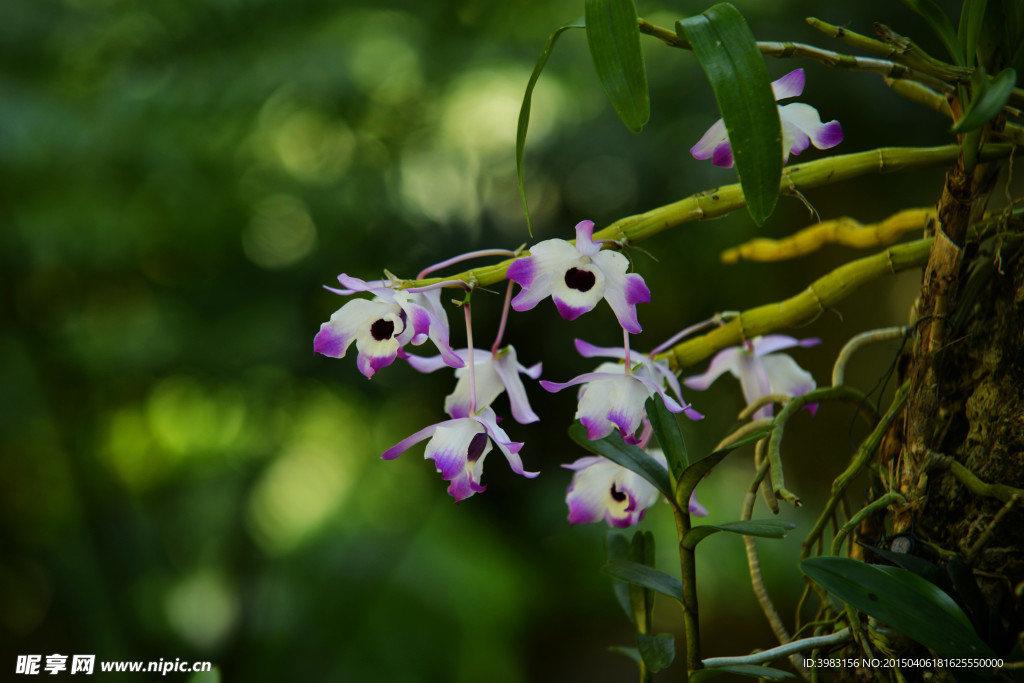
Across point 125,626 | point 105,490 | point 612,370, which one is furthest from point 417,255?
point 612,370

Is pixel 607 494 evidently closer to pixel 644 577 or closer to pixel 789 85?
pixel 644 577

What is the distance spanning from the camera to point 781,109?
28 centimetres

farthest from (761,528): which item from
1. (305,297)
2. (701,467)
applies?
(305,297)

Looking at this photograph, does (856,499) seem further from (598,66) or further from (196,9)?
(196,9)

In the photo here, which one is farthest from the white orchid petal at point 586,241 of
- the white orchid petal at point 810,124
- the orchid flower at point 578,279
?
the white orchid petal at point 810,124

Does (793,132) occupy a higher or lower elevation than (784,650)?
higher

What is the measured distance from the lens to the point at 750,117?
21 centimetres

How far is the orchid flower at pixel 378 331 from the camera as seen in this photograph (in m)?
0.26

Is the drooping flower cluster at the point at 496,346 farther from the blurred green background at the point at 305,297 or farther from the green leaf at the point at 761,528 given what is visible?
the blurred green background at the point at 305,297

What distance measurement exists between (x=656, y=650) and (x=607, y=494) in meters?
0.08

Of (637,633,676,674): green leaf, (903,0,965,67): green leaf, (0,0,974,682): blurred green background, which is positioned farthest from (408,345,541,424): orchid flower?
(0,0,974,682): blurred green background

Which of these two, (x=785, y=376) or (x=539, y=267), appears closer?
(x=539, y=267)

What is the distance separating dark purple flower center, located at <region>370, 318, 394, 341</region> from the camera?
0.87ft

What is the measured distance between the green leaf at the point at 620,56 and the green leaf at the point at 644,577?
0.57 ft
